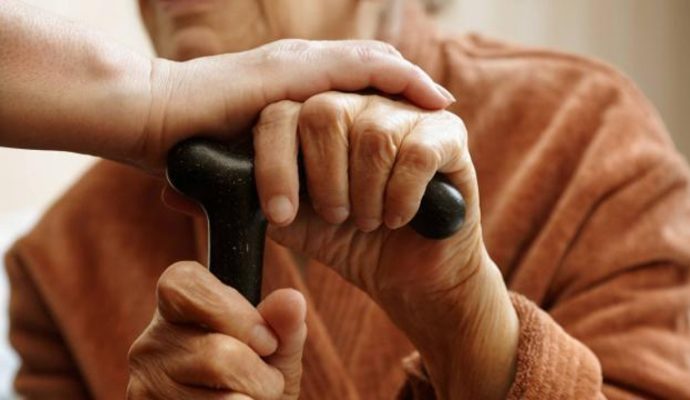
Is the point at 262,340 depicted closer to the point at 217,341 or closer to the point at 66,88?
the point at 217,341

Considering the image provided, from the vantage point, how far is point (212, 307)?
52cm

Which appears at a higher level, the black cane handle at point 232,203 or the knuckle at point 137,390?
the black cane handle at point 232,203

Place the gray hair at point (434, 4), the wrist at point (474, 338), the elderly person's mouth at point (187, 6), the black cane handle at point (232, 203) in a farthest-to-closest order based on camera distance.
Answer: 1. the gray hair at point (434, 4)
2. the elderly person's mouth at point (187, 6)
3. the wrist at point (474, 338)
4. the black cane handle at point (232, 203)

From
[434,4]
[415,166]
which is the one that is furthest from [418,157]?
[434,4]

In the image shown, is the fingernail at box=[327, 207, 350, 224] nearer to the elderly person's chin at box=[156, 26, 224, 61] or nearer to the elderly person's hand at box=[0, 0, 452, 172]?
the elderly person's hand at box=[0, 0, 452, 172]

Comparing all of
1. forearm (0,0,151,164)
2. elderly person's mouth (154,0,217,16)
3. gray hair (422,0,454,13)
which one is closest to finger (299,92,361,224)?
forearm (0,0,151,164)

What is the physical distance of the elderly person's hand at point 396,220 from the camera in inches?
20.7

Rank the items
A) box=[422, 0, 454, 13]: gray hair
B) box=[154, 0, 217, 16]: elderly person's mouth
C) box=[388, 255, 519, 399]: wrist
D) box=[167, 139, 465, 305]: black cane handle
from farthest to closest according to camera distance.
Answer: box=[422, 0, 454, 13]: gray hair < box=[154, 0, 217, 16]: elderly person's mouth < box=[388, 255, 519, 399]: wrist < box=[167, 139, 465, 305]: black cane handle

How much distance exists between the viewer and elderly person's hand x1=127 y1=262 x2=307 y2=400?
520 millimetres

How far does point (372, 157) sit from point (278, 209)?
0.20 feet

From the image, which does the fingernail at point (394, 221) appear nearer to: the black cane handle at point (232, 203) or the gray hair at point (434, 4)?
the black cane handle at point (232, 203)

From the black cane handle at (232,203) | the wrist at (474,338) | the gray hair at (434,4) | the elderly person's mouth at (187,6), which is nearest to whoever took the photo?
the black cane handle at (232,203)

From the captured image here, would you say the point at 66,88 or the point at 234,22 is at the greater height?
the point at 66,88

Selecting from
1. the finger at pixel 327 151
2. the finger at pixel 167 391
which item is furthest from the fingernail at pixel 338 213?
the finger at pixel 167 391
